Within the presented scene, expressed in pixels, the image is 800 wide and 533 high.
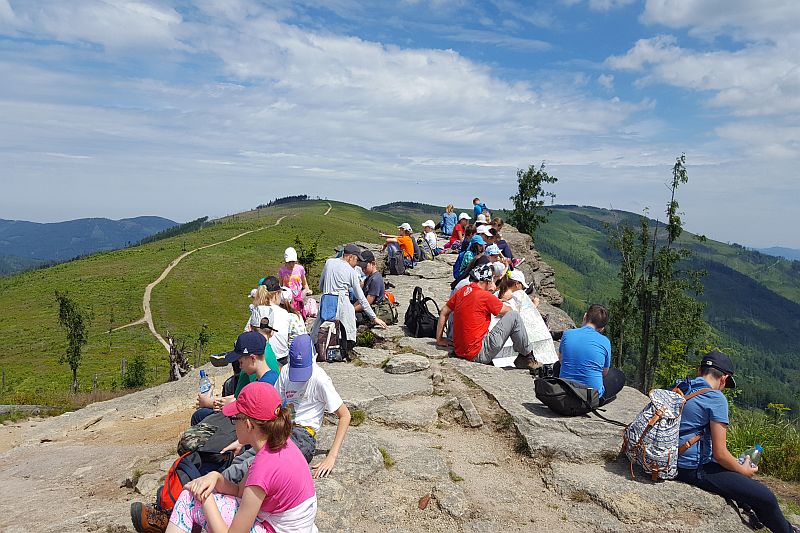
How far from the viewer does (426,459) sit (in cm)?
712

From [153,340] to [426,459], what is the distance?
223 feet

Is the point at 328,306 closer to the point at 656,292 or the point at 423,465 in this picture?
the point at 423,465

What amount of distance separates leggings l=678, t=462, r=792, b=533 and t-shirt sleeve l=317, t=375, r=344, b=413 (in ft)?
13.4

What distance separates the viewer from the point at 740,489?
5.93m

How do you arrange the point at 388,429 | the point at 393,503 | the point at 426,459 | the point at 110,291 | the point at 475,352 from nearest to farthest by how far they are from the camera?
the point at 393,503, the point at 426,459, the point at 388,429, the point at 475,352, the point at 110,291

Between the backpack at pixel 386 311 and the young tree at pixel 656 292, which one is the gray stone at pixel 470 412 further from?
the young tree at pixel 656 292

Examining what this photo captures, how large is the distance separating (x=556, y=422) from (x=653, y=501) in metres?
1.88

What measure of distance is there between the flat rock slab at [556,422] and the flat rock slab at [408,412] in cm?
101

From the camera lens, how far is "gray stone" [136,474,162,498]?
6694 millimetres

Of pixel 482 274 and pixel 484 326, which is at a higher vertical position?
pixel 482 274

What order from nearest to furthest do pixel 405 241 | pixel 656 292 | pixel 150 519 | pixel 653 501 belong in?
pixel 150 519 → pixel 653 501 → pixel 405 241 → pixel 656 292

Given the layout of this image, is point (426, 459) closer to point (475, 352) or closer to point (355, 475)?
point (355, 475)

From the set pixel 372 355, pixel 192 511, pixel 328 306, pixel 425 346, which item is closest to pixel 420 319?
pixel 425 346

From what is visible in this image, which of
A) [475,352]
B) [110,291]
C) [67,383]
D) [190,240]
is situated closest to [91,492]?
[475,352]
